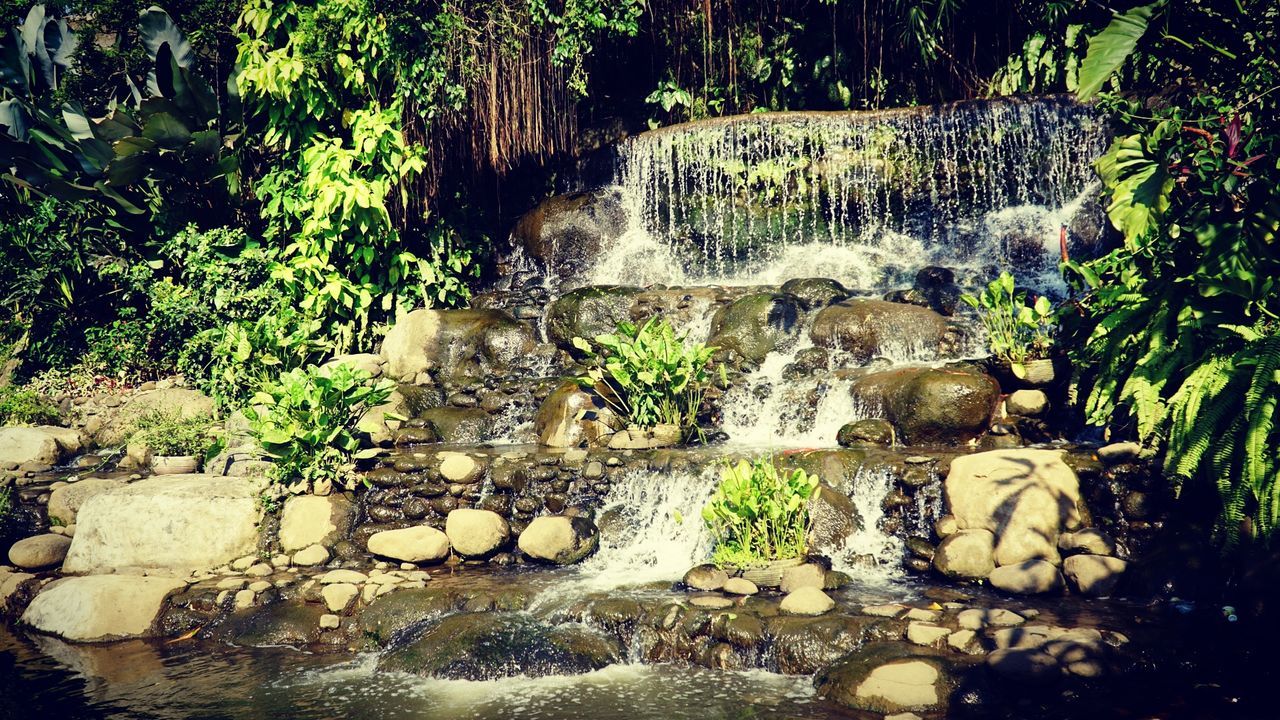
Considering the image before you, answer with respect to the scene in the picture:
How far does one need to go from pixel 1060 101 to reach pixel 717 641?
947cm

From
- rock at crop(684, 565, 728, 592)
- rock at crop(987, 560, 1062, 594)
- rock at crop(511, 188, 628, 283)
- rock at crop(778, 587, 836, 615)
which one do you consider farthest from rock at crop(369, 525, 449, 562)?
rock at crop(511, 188, 628, 283)

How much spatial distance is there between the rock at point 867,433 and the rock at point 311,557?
4.64 metres

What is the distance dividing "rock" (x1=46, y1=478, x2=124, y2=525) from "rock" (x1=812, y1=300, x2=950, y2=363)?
7.41 meters

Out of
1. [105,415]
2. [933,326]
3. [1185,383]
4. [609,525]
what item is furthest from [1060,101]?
[105,415]

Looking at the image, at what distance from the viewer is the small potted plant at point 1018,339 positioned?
8.59 meters

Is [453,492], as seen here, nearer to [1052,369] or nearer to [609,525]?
[609,525]

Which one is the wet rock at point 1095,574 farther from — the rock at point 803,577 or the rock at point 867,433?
the rock at point 867,433

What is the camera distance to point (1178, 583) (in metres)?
6.27

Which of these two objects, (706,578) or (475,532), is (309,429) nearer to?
(475,532)

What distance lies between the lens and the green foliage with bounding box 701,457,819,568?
707 centimetres

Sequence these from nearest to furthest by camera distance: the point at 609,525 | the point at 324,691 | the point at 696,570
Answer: the point at 324,691
the point at 696,570
the point at 609,525

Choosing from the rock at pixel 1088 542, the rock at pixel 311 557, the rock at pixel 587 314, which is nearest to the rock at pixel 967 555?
the rock at pixel 1088 542

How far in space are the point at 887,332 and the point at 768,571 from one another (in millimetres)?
4060

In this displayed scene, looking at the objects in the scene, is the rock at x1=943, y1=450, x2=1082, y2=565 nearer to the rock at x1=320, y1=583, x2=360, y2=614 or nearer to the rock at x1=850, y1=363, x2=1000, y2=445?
the rock at x1=850, y1=363, x2=1000, y2=445
